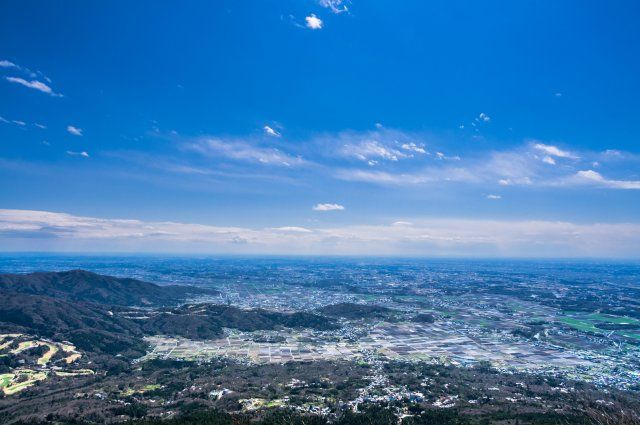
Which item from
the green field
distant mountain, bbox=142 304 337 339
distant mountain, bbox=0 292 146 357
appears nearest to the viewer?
distant mountain, bbox=0 292 146 357

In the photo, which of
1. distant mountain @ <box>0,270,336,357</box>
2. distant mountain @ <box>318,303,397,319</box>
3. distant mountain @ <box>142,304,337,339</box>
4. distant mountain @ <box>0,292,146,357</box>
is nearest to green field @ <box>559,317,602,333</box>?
distant mountain @ <box>318,303,397,319</box>

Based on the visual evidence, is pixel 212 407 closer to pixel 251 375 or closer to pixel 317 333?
pixel 251 375

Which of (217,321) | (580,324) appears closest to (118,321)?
(217,321)

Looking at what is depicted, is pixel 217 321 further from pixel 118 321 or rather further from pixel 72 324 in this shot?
pixel 72 324

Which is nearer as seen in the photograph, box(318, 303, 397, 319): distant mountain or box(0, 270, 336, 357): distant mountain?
box(0, 270, 336, 357): distant mountain

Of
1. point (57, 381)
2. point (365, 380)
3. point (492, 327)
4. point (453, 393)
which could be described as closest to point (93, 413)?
point (57, 381)

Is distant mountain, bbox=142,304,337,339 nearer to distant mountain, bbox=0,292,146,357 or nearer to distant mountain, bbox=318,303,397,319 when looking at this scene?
distant mountain, bbox=0,292,146,357

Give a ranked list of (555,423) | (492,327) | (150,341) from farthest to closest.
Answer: (492,327)
(150,341)
(555,423)

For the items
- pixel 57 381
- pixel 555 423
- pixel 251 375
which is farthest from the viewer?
pixel 251 375

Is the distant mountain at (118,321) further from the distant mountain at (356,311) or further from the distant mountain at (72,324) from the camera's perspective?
the distant mountain at (356,311)

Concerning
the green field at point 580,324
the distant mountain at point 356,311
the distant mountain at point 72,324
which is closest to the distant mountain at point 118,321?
the distant mountain at point 72,324

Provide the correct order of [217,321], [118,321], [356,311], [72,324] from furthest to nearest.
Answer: [356,311] → [217,321] → [118,321] → [72,324]
